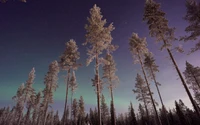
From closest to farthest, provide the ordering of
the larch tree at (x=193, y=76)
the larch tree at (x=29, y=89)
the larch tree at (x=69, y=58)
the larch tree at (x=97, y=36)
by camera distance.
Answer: the larch tree at (x=97, y=36), the larch tree at (x=69, y=58), the larch tree at (x=193, y=76), the larch tree at (x=29, y=89)

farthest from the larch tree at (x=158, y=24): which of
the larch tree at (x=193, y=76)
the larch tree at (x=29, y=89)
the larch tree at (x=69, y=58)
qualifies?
the larch tree at (x=29, y=89)

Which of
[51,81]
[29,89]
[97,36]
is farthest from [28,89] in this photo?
[97,36]

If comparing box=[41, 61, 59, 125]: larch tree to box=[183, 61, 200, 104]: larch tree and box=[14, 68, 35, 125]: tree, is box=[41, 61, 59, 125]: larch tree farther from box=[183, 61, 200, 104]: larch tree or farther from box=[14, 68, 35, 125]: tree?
box=[183, 61, 200, 104]: larch tree

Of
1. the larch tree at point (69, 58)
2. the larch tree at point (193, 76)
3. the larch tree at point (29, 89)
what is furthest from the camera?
the larch tree at point (29, 89)

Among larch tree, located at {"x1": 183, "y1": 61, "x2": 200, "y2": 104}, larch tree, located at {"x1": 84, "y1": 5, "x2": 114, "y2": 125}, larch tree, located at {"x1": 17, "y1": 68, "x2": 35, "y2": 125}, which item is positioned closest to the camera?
larch tree, located at {"x1": 84, "y1": 5, "x2": 114, "y2": 125}

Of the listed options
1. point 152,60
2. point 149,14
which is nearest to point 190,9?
point 149,14

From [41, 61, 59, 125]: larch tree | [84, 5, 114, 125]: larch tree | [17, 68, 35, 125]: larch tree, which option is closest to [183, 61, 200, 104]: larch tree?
[84, 5, 114, 125]: larch tree

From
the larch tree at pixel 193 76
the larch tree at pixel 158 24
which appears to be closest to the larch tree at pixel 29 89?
the larch tree at pixel 158 24

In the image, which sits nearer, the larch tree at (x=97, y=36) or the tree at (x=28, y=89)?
the larch tree at (x=97, y=36)

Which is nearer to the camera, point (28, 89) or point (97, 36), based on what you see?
point (97, 36)

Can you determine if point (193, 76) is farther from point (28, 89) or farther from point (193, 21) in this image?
point (28, 89)

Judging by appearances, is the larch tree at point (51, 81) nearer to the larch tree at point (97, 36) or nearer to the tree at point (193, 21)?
the larch tree at point (97, 36)

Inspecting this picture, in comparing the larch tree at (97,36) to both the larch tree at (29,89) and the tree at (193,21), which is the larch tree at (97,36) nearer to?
the tree at (193,21)

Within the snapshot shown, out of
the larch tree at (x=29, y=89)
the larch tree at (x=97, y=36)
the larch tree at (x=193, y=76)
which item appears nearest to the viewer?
the larch tree at (x=97, y=36)
